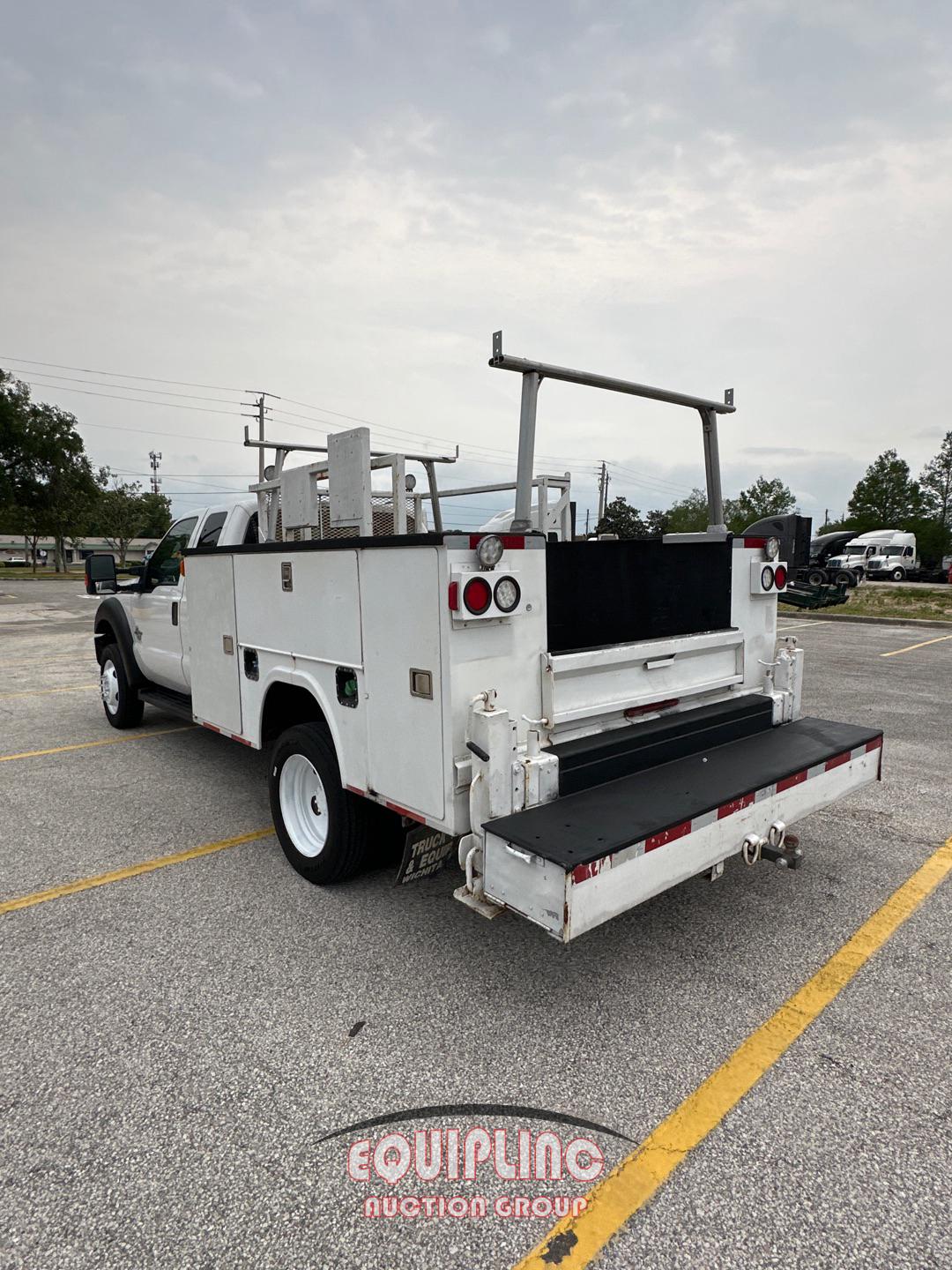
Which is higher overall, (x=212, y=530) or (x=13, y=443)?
(x=13, y=443)

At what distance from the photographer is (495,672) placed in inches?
112

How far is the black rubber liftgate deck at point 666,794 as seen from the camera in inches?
98.1

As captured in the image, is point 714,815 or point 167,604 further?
point 167,604

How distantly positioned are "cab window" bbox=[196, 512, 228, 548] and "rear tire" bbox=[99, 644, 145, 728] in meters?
1.89

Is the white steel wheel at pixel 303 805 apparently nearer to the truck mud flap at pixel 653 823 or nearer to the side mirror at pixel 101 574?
the truck mud flap at pixel 653 823

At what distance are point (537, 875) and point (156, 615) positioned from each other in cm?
456

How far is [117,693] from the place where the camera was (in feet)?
23.3

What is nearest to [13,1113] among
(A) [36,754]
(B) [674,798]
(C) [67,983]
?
(C) [67,983]

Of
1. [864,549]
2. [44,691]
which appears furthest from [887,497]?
[44,691]

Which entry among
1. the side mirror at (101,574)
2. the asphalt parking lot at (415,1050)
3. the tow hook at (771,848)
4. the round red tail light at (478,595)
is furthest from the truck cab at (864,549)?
the round red tail light at (478,595)

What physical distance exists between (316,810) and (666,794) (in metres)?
1.83

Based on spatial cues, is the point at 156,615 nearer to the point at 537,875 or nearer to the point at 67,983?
the point at 67,983

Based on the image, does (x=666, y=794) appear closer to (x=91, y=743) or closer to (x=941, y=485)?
(x=91, y=743)

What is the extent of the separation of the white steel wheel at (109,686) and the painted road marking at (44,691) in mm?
2205
